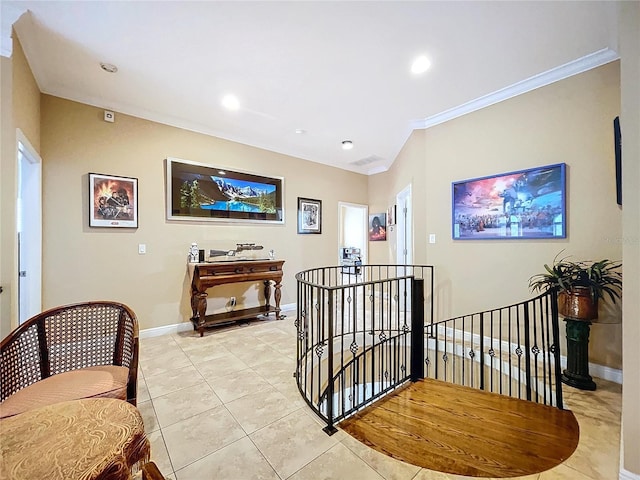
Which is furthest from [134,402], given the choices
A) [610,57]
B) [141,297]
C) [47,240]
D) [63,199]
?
[610,57]

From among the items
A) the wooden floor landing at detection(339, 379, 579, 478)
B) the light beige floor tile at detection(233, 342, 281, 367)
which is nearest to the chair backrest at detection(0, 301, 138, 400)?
the light beige floor tile at detection(233, 342, 281, 367)

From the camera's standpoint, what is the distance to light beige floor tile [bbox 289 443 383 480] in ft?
4.58

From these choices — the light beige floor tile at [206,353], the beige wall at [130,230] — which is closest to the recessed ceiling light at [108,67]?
the beige wall at [130,230]

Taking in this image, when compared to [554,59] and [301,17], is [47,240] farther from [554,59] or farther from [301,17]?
[554,59]

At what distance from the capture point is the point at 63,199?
2.96 m

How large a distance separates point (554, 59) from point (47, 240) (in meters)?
5.23

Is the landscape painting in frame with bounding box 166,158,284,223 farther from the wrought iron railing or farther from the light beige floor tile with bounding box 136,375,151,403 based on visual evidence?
the light beige floor tile with bounding box 136,375,151,403

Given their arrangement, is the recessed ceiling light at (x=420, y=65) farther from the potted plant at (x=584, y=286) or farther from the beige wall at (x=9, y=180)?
the beige wall at (x=9, y=180)

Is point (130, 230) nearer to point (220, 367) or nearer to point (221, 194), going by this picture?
point (221, 194)

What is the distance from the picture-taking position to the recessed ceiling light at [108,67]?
98.3 inches

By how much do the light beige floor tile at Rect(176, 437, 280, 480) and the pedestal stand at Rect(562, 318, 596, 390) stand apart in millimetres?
2582

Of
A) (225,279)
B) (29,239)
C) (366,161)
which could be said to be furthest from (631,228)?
(29,239)

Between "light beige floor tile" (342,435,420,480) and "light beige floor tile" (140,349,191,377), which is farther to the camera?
"light beige floor tile" (140,349,191,377)

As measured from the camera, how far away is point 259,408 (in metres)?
1.98
